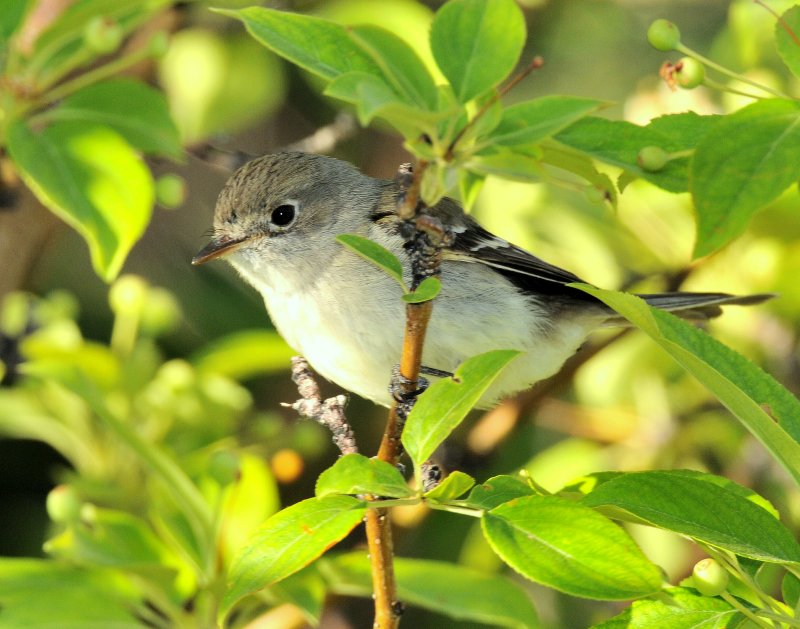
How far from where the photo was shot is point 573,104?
5.27 feet

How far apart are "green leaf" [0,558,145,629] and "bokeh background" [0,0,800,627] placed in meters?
0.68

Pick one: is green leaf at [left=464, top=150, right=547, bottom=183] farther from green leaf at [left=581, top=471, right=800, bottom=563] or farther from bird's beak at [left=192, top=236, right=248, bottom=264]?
bird's beak at [left=192, top=236, right=248, bottom=264]

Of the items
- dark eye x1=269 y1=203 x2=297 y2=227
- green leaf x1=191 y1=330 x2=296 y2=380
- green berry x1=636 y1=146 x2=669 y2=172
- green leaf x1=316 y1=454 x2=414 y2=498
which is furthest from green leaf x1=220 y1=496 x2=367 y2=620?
dark eye x1=269 y1=203 x2=297 y2=227

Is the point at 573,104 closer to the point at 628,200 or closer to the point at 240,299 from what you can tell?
the point at 628,200

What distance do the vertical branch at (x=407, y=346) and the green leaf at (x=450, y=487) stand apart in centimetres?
17

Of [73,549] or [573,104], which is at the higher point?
[573,104]

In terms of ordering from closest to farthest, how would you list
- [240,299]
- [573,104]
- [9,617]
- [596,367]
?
[573,104]
[9,617]
[596,367]
[240,299]

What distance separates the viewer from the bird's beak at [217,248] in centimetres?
308

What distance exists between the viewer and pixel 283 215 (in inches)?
129

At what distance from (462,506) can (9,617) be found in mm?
1162

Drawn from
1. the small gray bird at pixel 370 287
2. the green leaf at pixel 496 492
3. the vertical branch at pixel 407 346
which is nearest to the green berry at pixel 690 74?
the vertical branch at pixel 407 346

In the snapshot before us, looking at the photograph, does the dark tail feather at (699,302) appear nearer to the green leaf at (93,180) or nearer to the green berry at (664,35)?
the green berry at (664,35)

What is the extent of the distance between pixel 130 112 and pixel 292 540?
4.57ft

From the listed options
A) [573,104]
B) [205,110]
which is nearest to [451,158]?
[573,104]
